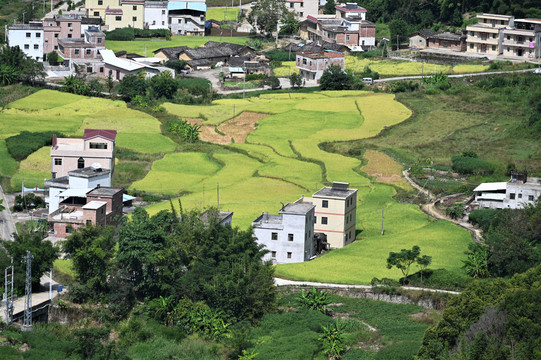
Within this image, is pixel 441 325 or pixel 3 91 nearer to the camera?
pixel 441 325

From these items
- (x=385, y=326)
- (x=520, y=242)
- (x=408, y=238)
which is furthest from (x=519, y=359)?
(x=408, y=238)

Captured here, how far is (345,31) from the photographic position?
11681cm

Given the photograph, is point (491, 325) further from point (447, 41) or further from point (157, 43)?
point (157, 43)

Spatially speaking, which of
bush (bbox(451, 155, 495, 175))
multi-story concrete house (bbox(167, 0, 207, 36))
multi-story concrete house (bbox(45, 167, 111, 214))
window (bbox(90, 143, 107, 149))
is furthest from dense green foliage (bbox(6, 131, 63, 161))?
multi-story concrete house (bbox(167, 0, 207, 36))

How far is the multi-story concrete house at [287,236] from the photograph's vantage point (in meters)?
59.8

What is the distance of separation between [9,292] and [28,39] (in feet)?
195

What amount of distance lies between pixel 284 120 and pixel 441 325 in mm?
46190

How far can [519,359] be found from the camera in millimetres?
41500

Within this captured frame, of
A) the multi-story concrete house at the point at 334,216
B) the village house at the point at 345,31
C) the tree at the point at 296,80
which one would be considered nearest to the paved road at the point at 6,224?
the multi-story concrete house at the point at 334,216

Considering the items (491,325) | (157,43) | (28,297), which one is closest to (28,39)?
(157,43)

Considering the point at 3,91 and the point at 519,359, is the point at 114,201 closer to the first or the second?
the point at 519,359

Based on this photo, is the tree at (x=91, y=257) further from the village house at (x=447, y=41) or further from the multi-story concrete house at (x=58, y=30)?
the village house at (x=447, y=41)

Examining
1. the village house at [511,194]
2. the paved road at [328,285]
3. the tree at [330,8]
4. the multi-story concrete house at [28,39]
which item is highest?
the tree at [330,8]

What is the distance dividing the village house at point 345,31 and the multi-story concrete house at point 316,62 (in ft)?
30.2
